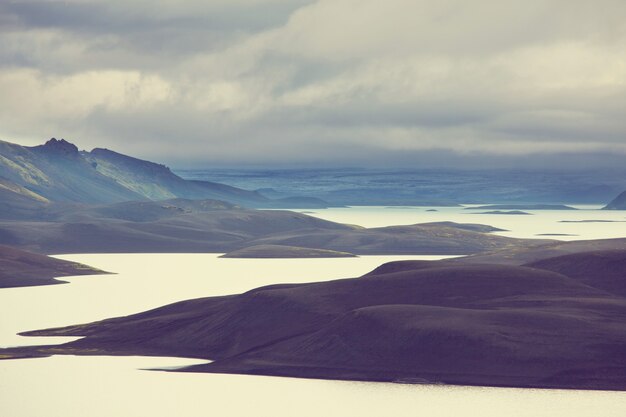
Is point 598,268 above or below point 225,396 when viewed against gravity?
above

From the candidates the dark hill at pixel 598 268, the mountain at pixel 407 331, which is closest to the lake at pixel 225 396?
the mountain at pixel 407 331

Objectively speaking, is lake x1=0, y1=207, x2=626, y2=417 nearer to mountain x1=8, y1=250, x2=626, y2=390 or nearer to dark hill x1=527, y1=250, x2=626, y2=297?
mountain x1=8, y1=250, x2=626, y2=390

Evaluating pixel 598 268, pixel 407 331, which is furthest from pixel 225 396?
pixel 598 268

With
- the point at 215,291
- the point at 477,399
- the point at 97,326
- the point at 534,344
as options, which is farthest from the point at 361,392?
the point at 215,291

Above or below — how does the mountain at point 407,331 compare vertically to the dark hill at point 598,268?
below

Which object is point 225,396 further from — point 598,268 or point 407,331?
point 598,268

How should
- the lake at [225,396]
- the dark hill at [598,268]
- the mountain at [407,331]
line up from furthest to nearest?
1. the dark hill at [598,268]
2. the mountain at [407,331]
3. the lake at [225,396]

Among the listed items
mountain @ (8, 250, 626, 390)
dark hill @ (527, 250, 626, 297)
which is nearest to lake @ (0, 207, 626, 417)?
mountain @ (8, 250, 626, 390)

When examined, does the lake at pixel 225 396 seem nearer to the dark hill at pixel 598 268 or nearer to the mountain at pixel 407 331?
the mountain at pixel 407 331
